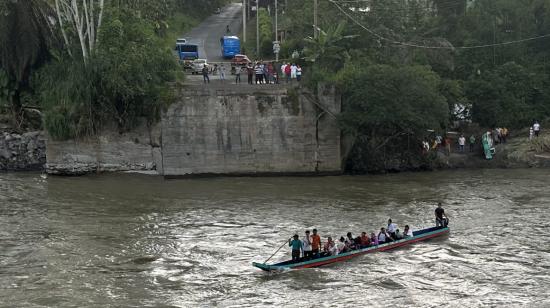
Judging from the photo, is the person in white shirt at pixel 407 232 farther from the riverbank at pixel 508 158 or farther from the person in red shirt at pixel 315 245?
the riverbank at pixel 508 158

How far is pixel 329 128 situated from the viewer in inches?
1578

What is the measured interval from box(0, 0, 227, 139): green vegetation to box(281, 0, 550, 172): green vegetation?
8.77 metres

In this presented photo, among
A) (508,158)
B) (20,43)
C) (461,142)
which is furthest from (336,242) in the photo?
(20,43)

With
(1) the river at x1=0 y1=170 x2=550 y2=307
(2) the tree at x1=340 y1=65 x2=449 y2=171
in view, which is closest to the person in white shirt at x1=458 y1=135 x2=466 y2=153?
(2) the tree at x1=340 y1=65 x2=449 y2=171

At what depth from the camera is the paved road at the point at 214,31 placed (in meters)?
57.1

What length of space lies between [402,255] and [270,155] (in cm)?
1447

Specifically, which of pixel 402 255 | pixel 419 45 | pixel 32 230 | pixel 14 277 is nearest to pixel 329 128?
pixel 419 45

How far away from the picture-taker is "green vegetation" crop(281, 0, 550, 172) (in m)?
38.7

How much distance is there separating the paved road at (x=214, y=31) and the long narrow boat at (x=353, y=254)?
28668 mm

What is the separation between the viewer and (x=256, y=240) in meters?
27.8

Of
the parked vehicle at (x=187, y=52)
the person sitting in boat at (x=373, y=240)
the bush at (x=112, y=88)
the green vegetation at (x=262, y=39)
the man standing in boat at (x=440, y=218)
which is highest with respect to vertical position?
the green vegetation at (x=262, y=39)

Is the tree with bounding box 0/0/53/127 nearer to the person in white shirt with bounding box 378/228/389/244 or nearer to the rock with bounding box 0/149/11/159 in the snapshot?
the rock with bounding box 0/149/11/159

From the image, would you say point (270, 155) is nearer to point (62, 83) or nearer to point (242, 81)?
point (242, 81)

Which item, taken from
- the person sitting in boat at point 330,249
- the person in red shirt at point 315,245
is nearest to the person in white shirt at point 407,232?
the person sitting in boat at point 330,249
